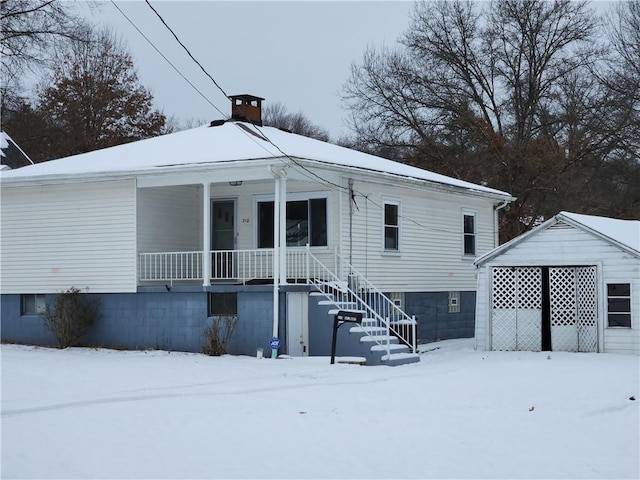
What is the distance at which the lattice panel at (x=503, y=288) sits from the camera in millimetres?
22094

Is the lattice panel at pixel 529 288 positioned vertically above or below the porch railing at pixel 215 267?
below

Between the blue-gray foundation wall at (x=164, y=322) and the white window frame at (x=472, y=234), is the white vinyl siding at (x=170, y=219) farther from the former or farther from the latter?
A: the white window frame at (x=472, y=234)

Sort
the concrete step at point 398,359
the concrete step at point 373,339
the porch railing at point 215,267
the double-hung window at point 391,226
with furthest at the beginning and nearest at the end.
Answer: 1. the double-hung window at point 391,226
2. the porch railing at point 215,267
3. the concrete step at point 373,339
4. the concrete step at point 398,359

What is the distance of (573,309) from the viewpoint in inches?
840

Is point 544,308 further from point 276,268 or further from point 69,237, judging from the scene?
point 69,237

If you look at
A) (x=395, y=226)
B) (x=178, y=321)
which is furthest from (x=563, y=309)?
(x=178, y=321)

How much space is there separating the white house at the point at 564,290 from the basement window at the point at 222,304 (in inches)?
228

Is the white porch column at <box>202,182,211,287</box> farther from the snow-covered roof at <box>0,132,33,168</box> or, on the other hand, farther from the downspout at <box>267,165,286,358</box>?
the snow-covered roof at <box>0,132,33,168</box>

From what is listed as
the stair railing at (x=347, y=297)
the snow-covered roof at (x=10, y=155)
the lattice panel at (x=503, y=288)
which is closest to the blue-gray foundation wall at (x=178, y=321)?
the stair railing at (x=347, y=297)

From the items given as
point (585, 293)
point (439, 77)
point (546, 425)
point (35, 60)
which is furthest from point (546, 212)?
point (546, 425)

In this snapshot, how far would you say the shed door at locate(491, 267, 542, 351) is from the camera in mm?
21703

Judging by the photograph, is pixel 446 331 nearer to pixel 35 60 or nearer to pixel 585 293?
pixel 585 293

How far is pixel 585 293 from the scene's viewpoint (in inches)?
834

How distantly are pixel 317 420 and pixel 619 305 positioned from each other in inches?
430
